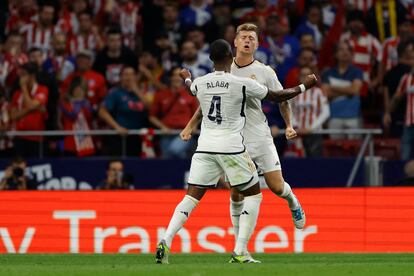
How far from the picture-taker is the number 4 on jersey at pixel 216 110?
495 inches

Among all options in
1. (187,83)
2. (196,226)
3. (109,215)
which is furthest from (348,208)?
(187,83)

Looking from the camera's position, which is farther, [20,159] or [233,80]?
[20,159]

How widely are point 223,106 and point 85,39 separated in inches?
411

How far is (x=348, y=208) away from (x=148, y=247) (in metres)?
2.72

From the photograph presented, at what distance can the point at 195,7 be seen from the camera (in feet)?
75.0

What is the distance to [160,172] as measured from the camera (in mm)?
20641

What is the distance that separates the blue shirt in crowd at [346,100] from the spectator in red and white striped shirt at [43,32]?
5.18m

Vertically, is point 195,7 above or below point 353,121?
above

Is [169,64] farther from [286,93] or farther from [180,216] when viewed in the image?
[180,216]

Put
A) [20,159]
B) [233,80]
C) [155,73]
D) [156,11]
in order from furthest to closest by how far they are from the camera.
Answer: [156,11] < [155,73] < [20,159] < [233,80]

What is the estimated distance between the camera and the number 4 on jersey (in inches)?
495

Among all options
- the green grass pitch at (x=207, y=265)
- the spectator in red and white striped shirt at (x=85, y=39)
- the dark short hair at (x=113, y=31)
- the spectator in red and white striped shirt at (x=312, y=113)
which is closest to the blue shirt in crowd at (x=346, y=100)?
the spectator in red and white striped shirt at (x=312, y=113)

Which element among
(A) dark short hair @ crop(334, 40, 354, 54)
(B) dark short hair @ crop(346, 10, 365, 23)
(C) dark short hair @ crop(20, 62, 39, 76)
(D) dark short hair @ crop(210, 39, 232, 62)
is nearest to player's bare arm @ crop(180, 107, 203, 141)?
(D) dark short hair @ crop(210, 39, 232, 62)

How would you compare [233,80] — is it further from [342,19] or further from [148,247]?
[342,19]
